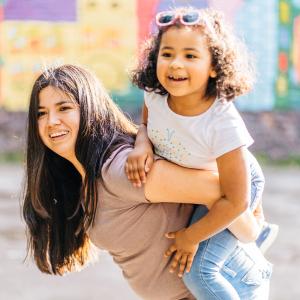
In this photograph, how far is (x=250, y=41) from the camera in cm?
868

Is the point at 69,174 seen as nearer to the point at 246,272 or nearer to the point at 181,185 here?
the point at 181,185

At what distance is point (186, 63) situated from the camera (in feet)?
6.98

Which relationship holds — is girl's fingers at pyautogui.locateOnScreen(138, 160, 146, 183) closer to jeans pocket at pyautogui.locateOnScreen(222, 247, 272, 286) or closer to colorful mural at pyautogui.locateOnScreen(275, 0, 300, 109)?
jeans pocket at pyautogui.locateOnScreen(222, 247, 272, 286)

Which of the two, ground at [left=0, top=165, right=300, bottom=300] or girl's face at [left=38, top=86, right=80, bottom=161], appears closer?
girl's face at [left=38, top=86, right=80, bottom=161]

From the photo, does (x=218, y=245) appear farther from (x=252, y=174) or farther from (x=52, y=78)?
(x=52, y=78)

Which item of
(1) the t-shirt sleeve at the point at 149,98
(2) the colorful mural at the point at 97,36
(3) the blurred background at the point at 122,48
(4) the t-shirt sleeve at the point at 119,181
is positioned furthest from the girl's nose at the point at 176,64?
(2) the colorful mural at the point at 97,36

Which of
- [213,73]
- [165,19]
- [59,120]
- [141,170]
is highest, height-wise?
[165,19]

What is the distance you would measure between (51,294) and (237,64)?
2547 millimetres

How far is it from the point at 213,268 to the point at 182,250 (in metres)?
0.10

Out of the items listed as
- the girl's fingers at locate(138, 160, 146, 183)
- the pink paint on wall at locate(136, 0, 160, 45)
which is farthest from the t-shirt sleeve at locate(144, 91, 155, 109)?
the pink paint on wall at locate(136, 0, 160, 45)

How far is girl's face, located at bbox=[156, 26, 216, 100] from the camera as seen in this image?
2.13 metres

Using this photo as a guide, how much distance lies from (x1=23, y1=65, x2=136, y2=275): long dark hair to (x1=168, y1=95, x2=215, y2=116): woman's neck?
0.26 meters

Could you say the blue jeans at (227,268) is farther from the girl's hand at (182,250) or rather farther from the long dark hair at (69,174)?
the long dark hair at (69,174)

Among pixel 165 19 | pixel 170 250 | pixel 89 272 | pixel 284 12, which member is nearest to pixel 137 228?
pixel 170 250
